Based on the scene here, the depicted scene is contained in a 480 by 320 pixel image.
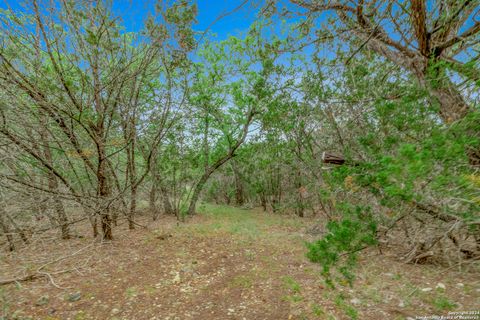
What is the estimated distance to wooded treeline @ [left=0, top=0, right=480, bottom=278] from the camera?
181cm

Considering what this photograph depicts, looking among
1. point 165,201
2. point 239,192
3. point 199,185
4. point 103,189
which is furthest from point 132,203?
point 239,192

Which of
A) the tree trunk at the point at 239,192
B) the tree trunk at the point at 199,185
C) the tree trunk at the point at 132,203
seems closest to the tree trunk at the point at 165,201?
the tree trunk at the point at 199,185

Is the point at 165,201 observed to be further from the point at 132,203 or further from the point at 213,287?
the point at 213,287

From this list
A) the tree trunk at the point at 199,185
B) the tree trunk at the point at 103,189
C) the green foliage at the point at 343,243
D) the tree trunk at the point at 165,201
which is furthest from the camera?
the tree trunk at the point at 199,185

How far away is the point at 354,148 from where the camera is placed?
3990 mm

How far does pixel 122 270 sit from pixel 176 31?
4042 mm

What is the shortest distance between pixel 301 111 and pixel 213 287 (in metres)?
5.09

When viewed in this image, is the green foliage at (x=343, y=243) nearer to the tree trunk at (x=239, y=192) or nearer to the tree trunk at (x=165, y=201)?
the tree trunk at (x=165, y=201)

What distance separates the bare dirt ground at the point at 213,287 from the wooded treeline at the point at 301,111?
475 mm

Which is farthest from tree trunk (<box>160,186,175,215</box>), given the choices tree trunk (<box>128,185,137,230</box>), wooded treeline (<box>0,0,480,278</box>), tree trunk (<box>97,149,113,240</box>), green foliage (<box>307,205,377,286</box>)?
green foliage (<box>307,205,377,286</box>)

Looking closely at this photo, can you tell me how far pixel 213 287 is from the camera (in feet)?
11.4

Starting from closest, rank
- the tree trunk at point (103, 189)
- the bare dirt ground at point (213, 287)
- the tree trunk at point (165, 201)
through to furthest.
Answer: the bare dirt ground at point (213, 287) < the tree trunk at point (103, 189) < the tree trunk at point (165, 201)

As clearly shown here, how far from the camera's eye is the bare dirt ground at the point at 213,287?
2.76 m

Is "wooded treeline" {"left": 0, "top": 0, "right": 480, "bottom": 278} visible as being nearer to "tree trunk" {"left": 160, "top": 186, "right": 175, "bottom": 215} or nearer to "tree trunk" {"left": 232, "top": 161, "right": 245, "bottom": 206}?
"tree trunk" {"left": 160, "top": 186, "right": 175, "bottom": 215}
